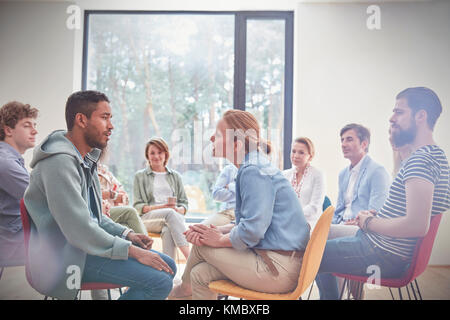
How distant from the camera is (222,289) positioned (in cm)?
141

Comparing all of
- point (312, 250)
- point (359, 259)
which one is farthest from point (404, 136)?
point (312, 250)

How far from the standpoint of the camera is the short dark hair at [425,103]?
5.98 ft

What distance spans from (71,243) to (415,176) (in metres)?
1.53

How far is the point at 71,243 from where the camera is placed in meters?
1.37

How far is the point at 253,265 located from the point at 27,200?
97cm

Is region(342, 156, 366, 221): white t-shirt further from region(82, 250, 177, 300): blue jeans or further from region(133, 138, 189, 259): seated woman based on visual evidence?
region(82, 250, 177, 300): blue jeans

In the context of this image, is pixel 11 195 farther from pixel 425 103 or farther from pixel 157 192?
pixel 425 103

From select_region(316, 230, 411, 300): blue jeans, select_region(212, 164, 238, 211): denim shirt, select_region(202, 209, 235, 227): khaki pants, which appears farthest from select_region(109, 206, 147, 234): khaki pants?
select_region(316, 230, 411, 300): blue jeans

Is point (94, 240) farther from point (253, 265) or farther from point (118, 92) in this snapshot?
point (118, 92)

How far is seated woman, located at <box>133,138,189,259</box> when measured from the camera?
9.48 ft

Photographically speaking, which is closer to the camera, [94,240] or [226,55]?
[94,240]
